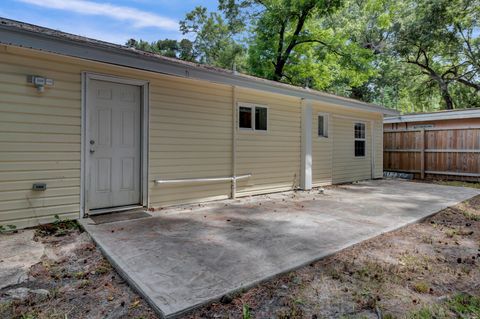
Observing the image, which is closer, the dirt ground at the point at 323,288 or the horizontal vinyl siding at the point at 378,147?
the dirt ground at the point at 323,288

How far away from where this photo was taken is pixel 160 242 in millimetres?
3545

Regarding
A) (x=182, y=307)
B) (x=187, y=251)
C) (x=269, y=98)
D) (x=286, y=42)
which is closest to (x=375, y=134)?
(x=269, y=98)

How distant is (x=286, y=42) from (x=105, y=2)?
877 cm

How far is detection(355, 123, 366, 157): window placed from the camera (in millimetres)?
10078

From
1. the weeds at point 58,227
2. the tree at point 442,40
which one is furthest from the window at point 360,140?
the tree at point 442,40

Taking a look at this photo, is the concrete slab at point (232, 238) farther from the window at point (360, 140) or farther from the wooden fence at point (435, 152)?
the wooden fence at point (435, 152)

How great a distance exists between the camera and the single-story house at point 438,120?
10.4m

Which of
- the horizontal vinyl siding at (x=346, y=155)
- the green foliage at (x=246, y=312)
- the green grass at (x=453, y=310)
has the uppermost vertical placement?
the horizontal vinyl siding at (x=346, y=155)

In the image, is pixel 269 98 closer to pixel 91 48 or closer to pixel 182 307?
pixel 91 48

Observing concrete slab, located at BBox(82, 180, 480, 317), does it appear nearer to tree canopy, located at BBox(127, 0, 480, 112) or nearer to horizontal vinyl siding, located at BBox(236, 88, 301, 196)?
horizontal vinyl siding, located at BBox(236, 88, 301, 196)

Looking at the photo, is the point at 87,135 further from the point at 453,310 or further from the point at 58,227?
the point at 453,310

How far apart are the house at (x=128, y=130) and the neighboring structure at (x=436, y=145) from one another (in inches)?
216

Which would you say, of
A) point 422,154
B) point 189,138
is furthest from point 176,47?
point 189,138

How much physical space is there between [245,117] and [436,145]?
826 cm
